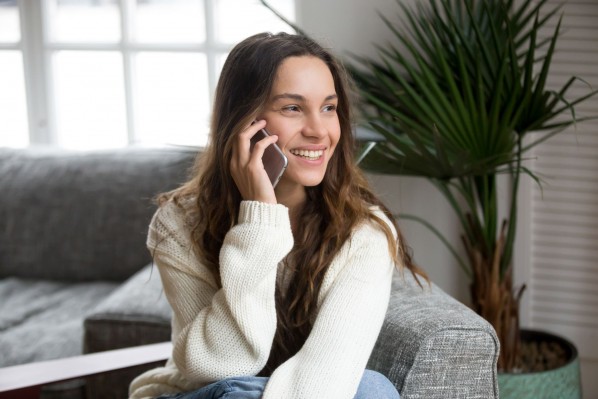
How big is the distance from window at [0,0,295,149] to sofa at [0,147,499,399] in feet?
1.49

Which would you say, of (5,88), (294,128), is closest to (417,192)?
(294,128)

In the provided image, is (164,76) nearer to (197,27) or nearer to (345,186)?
(197,27)

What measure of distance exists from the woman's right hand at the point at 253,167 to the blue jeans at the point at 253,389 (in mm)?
341

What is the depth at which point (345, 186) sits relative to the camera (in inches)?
71.9

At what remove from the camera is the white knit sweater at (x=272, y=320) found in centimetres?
157

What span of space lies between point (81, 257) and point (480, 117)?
148 centimetres

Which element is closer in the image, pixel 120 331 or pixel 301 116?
pixel 301 116

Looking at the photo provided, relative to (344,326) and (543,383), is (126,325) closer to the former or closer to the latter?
(344,326)

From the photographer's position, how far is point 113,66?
348 cm

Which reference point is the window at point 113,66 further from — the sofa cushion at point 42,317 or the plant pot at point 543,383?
the plant pot at point 543,383

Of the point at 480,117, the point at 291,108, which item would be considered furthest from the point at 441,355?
the point at 480,117

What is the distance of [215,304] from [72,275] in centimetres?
143

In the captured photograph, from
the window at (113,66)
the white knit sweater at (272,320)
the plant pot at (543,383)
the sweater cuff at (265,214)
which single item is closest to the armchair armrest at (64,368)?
the white knit sweater at (272,320)

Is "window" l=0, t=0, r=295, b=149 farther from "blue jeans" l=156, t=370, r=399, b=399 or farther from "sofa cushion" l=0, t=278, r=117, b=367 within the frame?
"blue jeans" l=156, t=370, r=399, b=399
